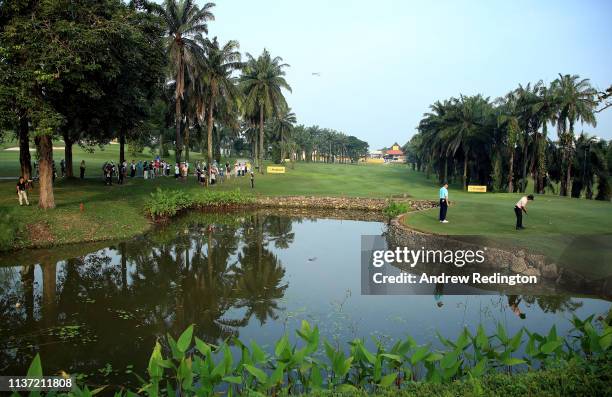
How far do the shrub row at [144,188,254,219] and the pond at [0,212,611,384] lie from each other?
6734mm

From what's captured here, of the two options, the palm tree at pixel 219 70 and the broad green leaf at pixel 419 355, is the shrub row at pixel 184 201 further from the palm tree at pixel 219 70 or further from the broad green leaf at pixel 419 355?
the broad green leaf at pixel 419 355

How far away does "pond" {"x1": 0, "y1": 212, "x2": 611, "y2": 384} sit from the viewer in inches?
380

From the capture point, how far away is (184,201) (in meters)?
29.7

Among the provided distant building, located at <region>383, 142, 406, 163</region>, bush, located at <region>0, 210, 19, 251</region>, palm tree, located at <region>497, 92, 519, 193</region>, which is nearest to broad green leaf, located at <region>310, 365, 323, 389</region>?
bush, located at <region>0, 210, 19, 251</region>

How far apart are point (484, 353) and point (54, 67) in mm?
19700

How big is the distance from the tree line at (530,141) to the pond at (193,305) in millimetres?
30161

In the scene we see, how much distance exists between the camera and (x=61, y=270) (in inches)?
609

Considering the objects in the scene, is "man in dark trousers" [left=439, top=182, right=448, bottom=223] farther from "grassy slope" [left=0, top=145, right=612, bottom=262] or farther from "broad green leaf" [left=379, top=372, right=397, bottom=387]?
"broad green leaf" [left=379, top=372, right=397, bottom=387]

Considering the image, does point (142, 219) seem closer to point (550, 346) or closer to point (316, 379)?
point (316, 379)

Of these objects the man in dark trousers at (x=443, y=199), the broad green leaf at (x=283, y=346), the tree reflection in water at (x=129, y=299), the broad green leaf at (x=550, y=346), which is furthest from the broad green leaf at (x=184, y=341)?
the man in dark trousers at (x=443, y=199)

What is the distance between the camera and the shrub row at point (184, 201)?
26.2 meters

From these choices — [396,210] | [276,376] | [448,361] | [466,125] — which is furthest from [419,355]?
[466,125]

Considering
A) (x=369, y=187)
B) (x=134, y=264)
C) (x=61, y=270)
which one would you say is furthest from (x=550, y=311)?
(x=369, y=187)

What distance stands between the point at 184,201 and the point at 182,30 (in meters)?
15.6
